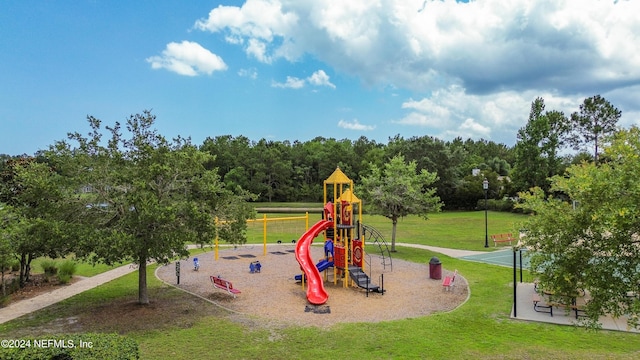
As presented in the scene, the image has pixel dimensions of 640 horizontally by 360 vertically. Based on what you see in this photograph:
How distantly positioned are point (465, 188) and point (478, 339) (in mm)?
52607

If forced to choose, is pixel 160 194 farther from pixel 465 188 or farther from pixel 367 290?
pixel 465 188

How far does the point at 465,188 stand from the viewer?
61.3 metres

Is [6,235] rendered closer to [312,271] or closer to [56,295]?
[56,295]

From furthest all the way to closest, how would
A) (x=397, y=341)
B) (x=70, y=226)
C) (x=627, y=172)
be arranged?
1. (x=70, y=226)
2. (x=397, y=341)
3. (x=627, y=172)

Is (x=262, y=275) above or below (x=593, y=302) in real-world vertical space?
below

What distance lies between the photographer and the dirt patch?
14.1m


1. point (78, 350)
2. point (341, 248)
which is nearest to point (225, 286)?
point (341, 248)

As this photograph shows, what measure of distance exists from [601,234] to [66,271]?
66.9ft

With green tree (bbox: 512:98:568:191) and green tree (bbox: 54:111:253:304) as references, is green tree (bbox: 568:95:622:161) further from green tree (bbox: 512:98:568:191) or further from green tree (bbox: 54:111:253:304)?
green tree (bbox: 54:111:253:304)

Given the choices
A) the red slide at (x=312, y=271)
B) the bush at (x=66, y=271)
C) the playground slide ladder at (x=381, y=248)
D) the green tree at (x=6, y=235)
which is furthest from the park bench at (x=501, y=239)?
the green tree at (x=6, y=235)

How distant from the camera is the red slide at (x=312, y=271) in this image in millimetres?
15385

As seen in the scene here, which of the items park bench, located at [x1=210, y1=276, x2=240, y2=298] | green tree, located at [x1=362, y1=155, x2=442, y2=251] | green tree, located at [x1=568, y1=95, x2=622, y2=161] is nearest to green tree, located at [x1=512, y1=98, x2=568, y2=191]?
green tree, located at [x1=568, y1=95, x2=622, y2=161]

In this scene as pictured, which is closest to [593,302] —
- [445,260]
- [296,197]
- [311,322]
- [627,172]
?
[627,172]

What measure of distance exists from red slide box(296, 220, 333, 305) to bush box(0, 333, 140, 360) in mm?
7869
